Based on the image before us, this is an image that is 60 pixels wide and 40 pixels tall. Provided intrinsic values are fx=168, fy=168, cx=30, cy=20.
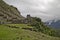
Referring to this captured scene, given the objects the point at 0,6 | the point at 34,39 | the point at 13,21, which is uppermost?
the point at 0,6

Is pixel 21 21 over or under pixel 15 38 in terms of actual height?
over

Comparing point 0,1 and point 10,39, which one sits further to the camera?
point 0,1

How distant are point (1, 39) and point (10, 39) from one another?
3571 mm

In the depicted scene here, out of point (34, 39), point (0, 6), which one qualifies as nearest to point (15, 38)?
point (34, 39)

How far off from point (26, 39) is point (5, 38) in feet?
28.4

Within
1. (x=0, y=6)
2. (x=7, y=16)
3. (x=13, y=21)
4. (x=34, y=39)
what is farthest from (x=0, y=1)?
(x=34, y=39)

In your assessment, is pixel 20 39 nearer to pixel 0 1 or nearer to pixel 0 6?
pixel 0 6

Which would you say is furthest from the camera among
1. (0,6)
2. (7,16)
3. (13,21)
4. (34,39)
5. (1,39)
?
(0,6)

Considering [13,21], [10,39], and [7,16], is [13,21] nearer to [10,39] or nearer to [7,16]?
[7,16]

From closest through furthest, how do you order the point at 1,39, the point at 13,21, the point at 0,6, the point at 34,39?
the point at 1,39 < the point at 34,39 < the point at 13,21 < the point at 0,6

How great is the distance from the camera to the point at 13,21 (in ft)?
484

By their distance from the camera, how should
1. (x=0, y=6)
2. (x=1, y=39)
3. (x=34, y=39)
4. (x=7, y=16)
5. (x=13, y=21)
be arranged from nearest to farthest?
(x=1, y=39), (x=34, y=39), (x=13, y=21), (x=7, y=16), (x=0, y=6)

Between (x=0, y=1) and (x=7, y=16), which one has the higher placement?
(x=0, y=1)

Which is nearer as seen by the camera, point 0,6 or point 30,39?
point 30,39
